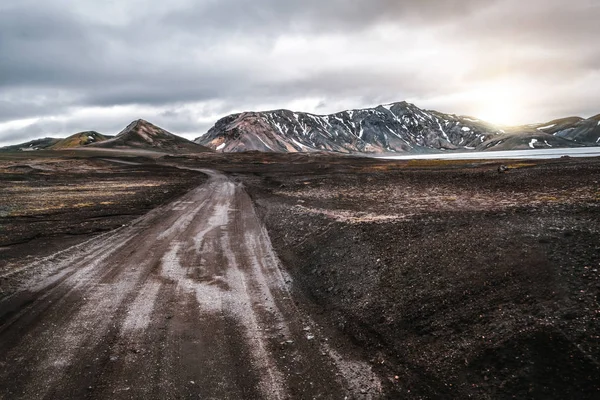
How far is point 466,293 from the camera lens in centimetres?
855

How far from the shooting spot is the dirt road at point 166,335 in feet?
20.0

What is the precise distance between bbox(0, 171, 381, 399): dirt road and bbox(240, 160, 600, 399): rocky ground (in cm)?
105

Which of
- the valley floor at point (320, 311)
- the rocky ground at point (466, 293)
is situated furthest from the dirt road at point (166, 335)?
the rocky ground at point (466, 293)

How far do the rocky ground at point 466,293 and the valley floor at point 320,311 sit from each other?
4 cm

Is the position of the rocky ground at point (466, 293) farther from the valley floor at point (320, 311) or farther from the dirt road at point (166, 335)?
the dirt road at point (166, 335)

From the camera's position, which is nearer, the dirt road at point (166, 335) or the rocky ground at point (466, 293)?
the rocky ground at point (466, 293)

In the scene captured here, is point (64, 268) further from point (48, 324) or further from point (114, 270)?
point (48, 324)

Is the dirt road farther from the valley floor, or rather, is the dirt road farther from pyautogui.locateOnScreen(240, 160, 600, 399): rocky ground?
pyautogui.locateOnScreen(240, 160, 600, 399): rocky ground

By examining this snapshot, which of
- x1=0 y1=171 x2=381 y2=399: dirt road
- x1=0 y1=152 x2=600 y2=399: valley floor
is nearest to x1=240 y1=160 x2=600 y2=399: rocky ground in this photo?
x1=0 y1=152 x2=600 y2=399: valley floor

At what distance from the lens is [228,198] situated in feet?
103

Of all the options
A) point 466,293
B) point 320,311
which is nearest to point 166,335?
point 320,311

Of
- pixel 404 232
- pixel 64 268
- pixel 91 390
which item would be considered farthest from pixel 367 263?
pixel 64 268

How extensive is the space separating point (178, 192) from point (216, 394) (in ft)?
105

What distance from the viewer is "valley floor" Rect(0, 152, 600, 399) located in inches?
239
